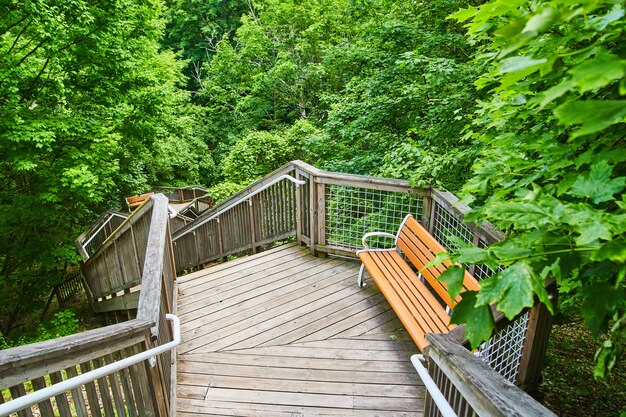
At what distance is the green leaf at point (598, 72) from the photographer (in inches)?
26.7

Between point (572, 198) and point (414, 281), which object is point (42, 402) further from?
point (414, 281)

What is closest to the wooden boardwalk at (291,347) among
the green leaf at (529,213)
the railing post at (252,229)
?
the railing post at (252,229)

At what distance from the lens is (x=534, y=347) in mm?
2141

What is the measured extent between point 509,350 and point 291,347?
1.77 meters

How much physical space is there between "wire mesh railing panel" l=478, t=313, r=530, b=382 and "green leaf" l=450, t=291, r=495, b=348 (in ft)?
4.64

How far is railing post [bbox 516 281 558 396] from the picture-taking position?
2082mm

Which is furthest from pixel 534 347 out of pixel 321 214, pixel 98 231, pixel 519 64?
pixel 98 231

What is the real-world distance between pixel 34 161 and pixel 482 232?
25.0 feet

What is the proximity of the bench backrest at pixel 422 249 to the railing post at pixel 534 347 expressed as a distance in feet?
2.82

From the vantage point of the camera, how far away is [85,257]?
285 inches

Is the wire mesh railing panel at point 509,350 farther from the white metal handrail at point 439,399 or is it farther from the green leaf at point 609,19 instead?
the green leaf at point 609,19

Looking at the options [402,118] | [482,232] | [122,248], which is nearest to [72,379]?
[482,232]

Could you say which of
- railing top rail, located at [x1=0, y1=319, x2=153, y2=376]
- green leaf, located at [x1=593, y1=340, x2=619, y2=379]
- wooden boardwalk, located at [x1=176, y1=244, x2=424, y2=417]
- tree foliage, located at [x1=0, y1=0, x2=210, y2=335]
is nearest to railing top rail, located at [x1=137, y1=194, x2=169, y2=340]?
railing top rail, located at [x1=0, y1=319, x2=153, y2=376]

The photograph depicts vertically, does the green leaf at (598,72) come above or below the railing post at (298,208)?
above
